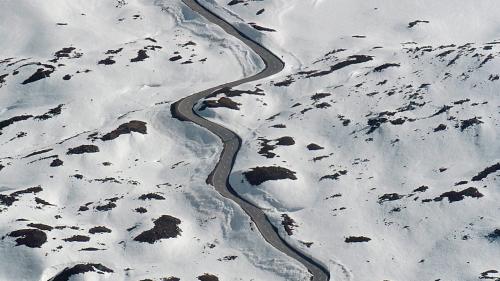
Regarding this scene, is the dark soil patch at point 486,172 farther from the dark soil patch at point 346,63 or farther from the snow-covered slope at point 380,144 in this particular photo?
the dark soil patch at point 346,63

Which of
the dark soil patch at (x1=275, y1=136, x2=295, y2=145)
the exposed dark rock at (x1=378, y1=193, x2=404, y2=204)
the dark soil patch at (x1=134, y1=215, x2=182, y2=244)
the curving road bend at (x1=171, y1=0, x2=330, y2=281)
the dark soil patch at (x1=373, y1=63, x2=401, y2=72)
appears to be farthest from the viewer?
the dark soil patch at (x1=373, y1=63, x2=401, y2=72)

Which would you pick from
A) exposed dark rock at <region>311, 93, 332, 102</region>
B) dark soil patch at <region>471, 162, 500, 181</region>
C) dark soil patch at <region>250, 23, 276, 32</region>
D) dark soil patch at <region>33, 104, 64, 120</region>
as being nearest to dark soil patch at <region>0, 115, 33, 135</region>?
dark soil patch at <region>33, 104, 64, 120</region>

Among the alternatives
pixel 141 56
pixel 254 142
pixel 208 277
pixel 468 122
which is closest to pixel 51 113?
pixel 141 56

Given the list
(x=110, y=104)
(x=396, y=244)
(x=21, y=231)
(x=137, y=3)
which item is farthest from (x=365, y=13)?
(x=21, y=231)

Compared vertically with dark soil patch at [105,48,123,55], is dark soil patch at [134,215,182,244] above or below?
above

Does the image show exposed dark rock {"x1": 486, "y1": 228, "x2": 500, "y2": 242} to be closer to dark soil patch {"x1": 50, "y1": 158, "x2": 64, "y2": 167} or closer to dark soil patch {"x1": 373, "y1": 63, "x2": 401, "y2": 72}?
dark soil patch {"x1": 373, "y1": 63, "x2": 401, "y2": 72}

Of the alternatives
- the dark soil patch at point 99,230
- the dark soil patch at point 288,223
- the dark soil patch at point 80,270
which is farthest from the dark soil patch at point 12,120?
the dark soil patch at point 288,223

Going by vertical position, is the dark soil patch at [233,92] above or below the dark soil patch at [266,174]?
below
